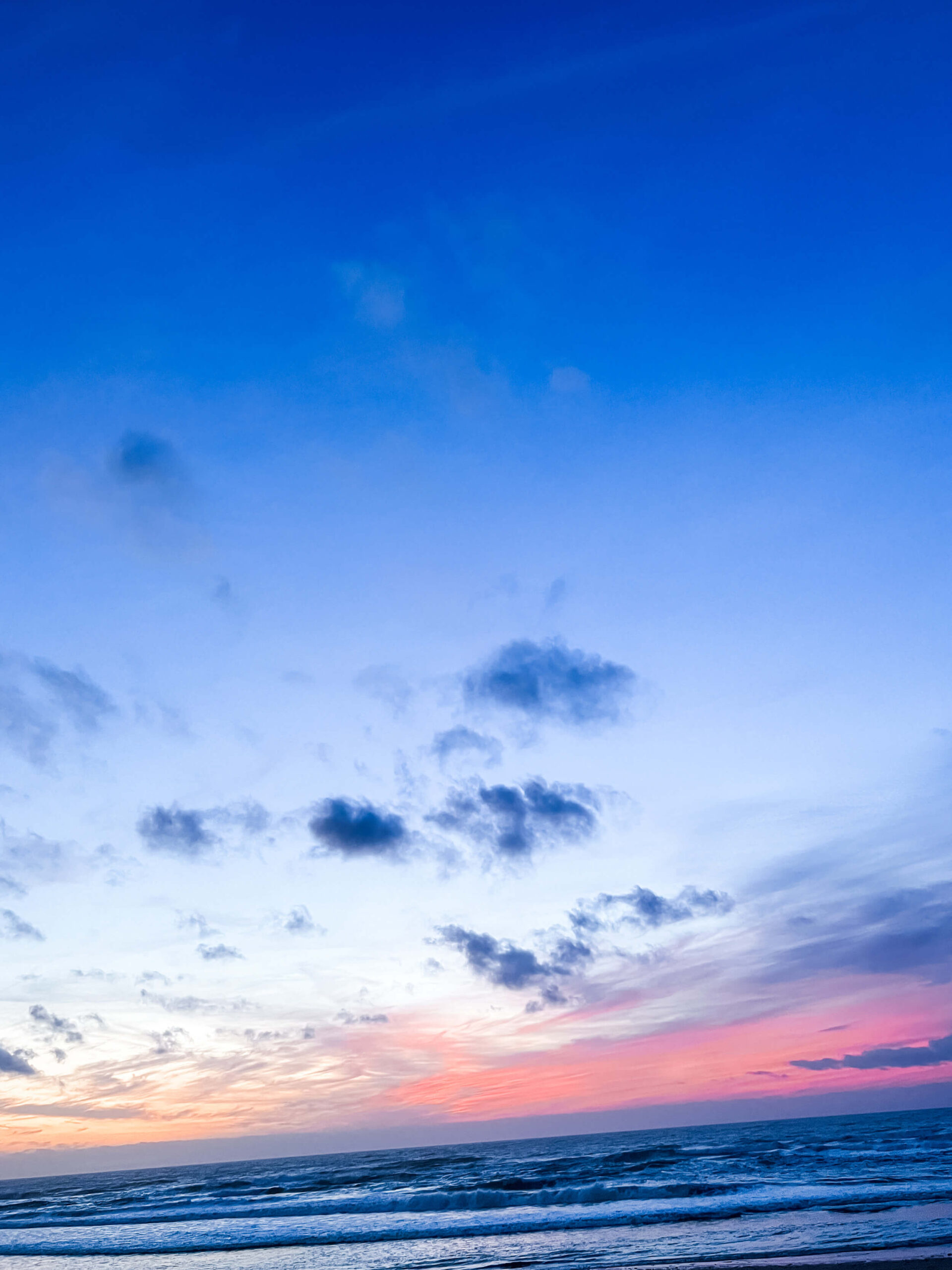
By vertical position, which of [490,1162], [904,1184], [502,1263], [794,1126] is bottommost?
[794,1126]

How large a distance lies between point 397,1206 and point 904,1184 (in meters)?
23.8

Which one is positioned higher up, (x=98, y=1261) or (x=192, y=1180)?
(x=98, y=1261)

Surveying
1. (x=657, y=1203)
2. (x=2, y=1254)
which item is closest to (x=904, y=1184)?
(x=657, y=1203)

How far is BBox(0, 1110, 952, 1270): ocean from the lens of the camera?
24.7 m

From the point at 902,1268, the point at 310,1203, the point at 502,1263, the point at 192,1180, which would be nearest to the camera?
the point at 902,1268

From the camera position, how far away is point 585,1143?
12975cm

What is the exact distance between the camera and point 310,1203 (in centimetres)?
4700

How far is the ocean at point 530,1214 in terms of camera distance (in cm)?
2467

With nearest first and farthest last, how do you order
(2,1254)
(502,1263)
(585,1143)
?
(502,1263)
(2,1254)
(585,1143)

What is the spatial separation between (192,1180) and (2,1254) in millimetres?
56117

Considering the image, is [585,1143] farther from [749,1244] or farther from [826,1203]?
[749,1244]

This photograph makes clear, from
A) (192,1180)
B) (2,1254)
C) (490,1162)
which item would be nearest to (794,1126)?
(490,1162)

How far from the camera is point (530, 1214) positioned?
117 feet

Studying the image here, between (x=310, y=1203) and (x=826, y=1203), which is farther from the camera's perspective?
(x=310, y=1203)
